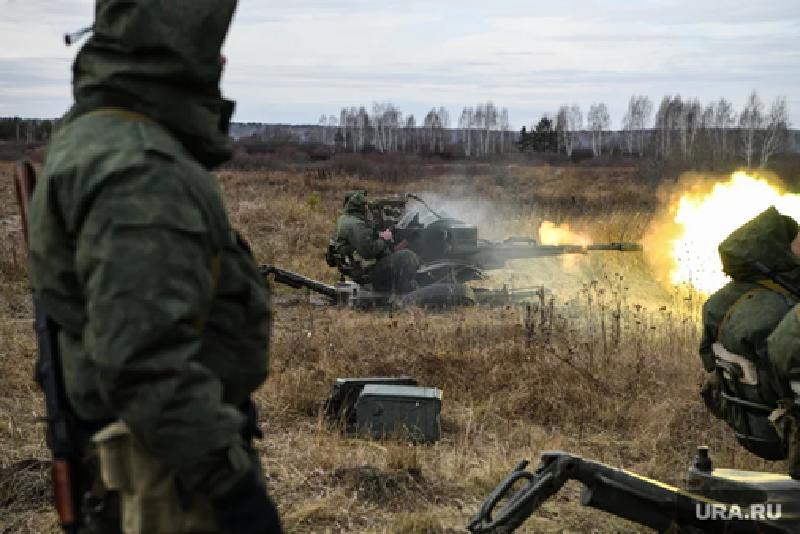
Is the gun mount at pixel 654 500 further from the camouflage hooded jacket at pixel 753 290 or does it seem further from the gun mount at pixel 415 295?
the gun mount at pixel 415 295

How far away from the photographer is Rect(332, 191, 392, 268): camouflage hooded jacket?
429 inches

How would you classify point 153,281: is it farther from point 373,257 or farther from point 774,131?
point 774,131

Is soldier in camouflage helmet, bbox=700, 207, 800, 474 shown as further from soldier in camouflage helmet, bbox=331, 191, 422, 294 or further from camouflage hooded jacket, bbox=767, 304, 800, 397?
soldier in camouflage helmet, bbox=331, 191, 422, 294

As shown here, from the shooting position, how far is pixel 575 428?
6172mm

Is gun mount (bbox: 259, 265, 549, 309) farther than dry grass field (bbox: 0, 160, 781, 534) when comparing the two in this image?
Yes

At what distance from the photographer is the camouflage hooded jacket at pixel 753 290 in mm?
4000

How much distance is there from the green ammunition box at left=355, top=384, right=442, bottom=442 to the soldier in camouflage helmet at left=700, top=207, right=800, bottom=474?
2120 mm

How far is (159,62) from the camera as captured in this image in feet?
6.84

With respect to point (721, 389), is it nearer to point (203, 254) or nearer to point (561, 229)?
point (203, 254)

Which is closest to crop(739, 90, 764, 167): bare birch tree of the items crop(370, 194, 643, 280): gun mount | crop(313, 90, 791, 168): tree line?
crop(313, 90, 791, 168): tree line

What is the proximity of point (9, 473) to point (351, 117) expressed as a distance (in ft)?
305

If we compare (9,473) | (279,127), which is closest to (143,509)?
(9,473)

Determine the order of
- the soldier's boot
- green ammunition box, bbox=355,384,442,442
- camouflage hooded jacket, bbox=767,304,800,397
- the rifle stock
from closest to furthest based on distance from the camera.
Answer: the rifle stock < camouflage hooded jacket, bbox=767,304,800,397 < the soldier's boot < green ammunition box, bbox=355,384,442,442

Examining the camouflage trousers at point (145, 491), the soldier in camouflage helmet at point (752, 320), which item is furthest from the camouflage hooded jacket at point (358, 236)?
the camouflage trousers at point (145, 491)
